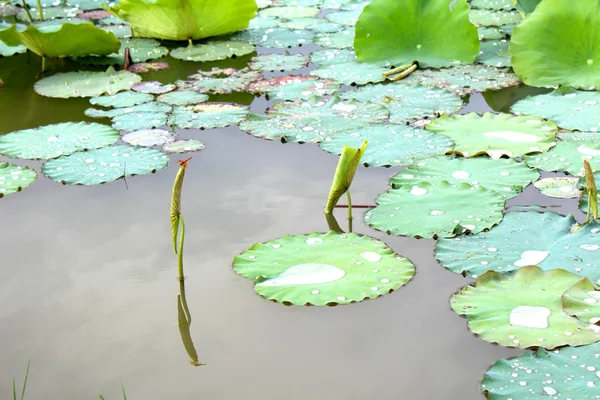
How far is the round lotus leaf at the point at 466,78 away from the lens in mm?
3486

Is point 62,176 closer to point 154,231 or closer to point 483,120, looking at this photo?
point 154,231

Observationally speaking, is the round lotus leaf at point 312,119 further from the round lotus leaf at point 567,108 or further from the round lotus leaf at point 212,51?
the round lotus leaf at point 212,51

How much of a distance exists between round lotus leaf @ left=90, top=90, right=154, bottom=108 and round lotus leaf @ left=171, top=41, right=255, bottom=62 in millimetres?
663

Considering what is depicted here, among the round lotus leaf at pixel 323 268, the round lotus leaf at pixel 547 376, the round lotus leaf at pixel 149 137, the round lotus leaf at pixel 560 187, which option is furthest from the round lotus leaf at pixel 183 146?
the round lotus leaf at pixel 547 376

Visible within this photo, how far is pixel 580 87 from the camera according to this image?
3314 mm

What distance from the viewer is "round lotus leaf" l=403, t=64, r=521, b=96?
3486 mm

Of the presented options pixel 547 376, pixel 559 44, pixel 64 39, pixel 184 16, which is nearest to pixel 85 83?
pixel 64 39

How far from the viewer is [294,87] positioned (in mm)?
3584

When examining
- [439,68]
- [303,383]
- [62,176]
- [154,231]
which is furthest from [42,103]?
[303,383]

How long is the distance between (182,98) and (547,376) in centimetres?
239

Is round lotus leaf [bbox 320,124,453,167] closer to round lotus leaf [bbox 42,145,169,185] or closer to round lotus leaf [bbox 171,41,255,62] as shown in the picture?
round lotus leaf [bbox 42,145,169,185]

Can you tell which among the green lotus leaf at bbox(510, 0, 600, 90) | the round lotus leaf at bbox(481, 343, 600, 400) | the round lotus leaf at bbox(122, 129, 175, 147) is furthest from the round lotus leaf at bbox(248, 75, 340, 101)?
the round lotus leaf at bbox(481, 343, 600, 400)

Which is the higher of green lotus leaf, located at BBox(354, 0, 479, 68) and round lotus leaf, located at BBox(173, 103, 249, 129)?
green lotus leaf, located at BBox(354, 0, 479, 68)

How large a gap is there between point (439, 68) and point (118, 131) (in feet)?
5.32
